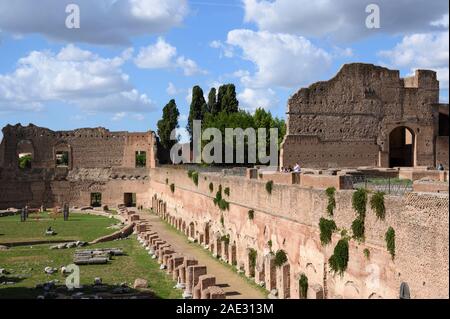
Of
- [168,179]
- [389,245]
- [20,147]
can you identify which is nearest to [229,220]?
[389,245]

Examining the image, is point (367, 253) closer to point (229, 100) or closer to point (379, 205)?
point (379, 205)

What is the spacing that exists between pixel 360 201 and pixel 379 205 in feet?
2.65

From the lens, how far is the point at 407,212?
10156mm

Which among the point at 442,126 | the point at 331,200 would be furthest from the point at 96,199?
the point at 331,200

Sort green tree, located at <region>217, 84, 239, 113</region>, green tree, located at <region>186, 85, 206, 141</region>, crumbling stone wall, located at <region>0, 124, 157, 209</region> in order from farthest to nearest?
green tree, located at <region>186, 85, 206, 141</region> → green tree, located at <region>217, 84, 239, 113</region> → crumbling stone wall, located at <region>0, 124, 157, 209</region>

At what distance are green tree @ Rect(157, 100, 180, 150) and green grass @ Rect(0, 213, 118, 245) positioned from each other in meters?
12.8

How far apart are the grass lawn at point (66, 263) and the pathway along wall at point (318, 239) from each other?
9.25 feet

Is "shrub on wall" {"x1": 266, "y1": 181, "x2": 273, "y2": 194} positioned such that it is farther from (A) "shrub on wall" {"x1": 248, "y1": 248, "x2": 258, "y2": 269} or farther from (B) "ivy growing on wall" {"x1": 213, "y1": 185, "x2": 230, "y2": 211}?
(B) "ivy growing on wall" {"x1": 213, "y1": 185, "x2": 230, "y2": 211}

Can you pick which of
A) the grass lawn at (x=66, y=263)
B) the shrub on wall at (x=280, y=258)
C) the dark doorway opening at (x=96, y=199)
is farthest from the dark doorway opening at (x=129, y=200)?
the shrub on wall at (x=280, y=258)

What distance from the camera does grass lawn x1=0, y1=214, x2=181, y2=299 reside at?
55.0 ft

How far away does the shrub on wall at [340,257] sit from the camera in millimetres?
12344

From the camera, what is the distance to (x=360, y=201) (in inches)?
466

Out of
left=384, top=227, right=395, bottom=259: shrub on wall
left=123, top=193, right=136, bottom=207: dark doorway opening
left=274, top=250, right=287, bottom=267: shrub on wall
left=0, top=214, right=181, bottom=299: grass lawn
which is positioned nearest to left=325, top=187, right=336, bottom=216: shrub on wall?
left=384, top=227, right=395, bottom=259: shrub on wall

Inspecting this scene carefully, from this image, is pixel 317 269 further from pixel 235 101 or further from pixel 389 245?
pixel 235 101
